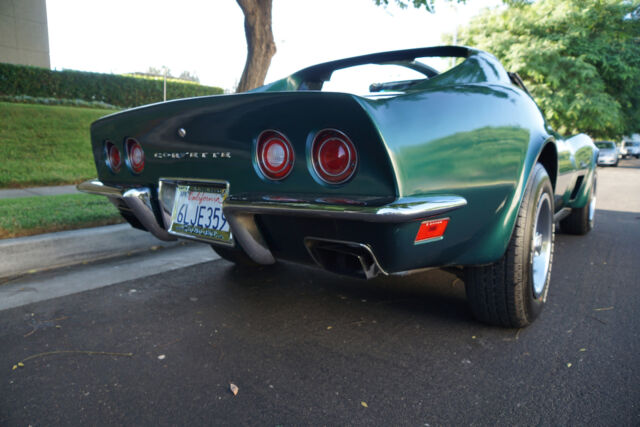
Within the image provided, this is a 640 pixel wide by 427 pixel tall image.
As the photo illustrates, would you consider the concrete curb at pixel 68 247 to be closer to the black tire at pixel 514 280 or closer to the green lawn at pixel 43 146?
the black tire at pixel 514 280

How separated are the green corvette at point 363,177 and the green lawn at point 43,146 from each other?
476 cm

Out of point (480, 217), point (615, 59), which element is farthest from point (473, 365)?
point (615, 59)

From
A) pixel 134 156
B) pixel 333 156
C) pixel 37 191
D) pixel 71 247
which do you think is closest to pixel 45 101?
pixel 37 191

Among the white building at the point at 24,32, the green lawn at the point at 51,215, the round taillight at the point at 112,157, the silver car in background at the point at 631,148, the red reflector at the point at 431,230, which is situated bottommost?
the silver car in background at the point at 631,148

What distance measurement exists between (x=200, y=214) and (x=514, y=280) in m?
1.51

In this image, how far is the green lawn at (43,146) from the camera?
6.48 m

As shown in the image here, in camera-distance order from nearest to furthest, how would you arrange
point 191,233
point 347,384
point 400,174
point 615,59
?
point 400,174, point 347,384, point 191,233, point 615,59

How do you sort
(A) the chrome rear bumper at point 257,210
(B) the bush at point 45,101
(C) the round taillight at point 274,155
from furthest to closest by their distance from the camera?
(B) the bush at point 45,101
(C) the round taillight at point 274,155
(A) the chrome rear bumper at point 257,210

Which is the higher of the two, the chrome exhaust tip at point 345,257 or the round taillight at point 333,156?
the round taillight at point 333,156

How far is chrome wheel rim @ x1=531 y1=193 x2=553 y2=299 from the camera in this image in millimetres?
2465

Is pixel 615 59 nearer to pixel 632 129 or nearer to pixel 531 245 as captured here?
pixel 632 129

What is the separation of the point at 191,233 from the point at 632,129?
26.9 meters

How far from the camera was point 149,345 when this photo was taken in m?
2.05

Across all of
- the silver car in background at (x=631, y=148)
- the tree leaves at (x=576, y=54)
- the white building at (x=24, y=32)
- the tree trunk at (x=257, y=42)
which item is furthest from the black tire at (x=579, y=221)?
the silver car in background at (x=631, y=148)
